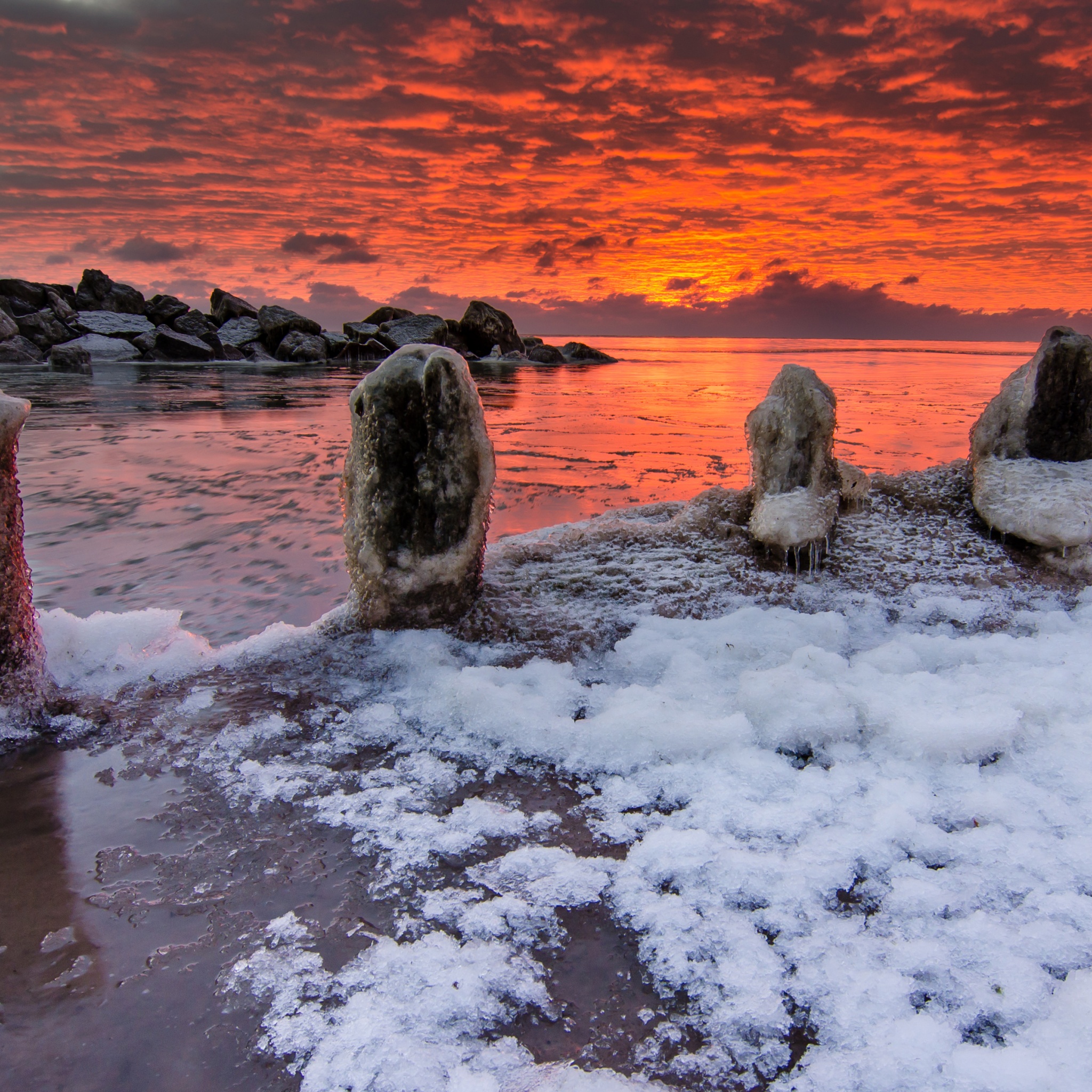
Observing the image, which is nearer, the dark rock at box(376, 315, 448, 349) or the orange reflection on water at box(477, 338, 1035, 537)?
the orange reflection on water at box(477, 338, 1035, 537)

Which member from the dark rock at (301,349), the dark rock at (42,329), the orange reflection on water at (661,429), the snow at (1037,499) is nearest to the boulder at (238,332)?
the dark rock at (301,349)

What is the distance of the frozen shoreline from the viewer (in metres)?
1.19

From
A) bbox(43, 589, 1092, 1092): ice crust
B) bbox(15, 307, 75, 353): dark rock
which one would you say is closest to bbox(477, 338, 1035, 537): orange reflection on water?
bbox(43, 589, 1092, 1092): ice crust

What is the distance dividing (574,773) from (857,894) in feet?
2.42

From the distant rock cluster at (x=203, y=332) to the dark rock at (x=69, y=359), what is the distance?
0.07 feet

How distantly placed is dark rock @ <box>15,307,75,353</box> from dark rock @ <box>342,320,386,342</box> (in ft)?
32.0

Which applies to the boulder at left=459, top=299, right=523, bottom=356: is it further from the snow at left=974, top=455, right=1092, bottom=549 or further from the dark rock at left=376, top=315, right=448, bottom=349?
the snow at left=974, top=455, right=1092, bottom=549

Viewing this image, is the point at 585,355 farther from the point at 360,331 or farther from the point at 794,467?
the point at 794,467

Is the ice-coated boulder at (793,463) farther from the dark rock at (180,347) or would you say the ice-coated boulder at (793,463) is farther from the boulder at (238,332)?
the boulder at (238,332)

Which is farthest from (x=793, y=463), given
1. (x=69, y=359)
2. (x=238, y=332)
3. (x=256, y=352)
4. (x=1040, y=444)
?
(x=238, y=332)

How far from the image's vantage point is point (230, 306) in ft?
101

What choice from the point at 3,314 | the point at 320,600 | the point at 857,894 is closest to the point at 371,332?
the point at 3,314

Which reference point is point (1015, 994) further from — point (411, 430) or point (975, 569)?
point (975, 569)

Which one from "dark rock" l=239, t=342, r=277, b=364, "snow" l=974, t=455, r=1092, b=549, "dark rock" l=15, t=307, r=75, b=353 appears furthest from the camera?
"dark rock" l=239, t=342, r=277, b=364
